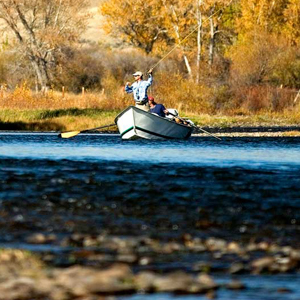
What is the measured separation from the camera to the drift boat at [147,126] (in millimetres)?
35219

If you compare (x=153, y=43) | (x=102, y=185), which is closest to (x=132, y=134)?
(x=102, y=185)

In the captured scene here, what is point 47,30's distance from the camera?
232 feet

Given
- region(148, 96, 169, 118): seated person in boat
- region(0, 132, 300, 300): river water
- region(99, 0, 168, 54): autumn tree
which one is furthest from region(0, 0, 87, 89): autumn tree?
region(0, 132, 300, 300): river water

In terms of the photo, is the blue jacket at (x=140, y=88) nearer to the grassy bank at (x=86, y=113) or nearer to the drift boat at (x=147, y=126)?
the drift boat at (x=147, y=126)

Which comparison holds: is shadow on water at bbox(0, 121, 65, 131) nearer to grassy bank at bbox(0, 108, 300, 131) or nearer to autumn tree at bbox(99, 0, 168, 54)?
grassy bank at bbox(0, 108, 300, 131)

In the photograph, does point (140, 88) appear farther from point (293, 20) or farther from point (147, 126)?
point (293, 20)

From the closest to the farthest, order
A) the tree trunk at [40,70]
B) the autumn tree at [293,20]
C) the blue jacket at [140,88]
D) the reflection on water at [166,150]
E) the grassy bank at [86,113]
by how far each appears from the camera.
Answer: the reflection on water at [166,150]
the blue jacket at [140,88]
the grassy bank at [86,113]
the autumn tree at [293,20]
the tree trunk at [40,70]

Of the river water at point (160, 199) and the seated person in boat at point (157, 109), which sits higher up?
the seated person in boat at point (157, 109)

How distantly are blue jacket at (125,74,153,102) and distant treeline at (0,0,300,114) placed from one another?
17588 mm

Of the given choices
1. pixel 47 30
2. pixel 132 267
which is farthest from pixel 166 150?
pixel 47 30

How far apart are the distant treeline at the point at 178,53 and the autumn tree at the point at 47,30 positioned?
0.07 m

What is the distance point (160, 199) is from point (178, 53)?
59890 mm

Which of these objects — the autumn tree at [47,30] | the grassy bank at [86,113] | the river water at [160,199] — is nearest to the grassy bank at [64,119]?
the grassy bank at [86,113]

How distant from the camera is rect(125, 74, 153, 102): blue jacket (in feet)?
111
